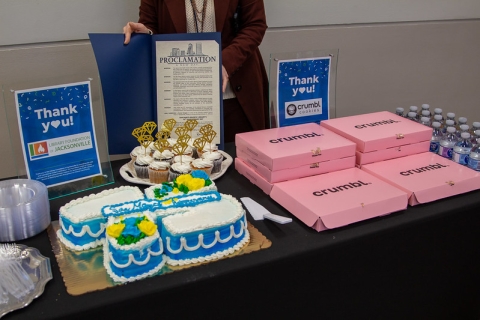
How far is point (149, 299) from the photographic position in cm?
94

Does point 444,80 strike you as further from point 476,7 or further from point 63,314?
point 63,314

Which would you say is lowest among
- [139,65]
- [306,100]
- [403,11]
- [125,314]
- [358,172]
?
[125,314]

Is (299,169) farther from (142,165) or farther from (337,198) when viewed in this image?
(142,165)

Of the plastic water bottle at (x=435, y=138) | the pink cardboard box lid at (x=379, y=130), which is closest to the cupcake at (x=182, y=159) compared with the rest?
the pink cardboard box lid at (x=379, y=130)

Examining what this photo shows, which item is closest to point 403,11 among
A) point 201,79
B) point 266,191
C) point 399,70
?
point 399,70

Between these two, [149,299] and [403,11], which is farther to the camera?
[403,11]

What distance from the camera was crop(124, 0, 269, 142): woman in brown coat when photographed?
5.84 ft

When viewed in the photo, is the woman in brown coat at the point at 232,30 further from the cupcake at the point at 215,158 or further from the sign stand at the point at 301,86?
the cupcake at the point at 215,158

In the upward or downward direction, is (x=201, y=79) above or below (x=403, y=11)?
below

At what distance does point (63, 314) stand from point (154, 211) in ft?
0.96

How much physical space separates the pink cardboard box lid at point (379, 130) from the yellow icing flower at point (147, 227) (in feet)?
2.43

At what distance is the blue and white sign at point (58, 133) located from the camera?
1209mm

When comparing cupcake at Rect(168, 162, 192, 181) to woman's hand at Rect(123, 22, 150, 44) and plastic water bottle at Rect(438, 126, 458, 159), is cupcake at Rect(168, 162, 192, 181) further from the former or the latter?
plastic water bottle at Rect(438, 126, 458, 159)

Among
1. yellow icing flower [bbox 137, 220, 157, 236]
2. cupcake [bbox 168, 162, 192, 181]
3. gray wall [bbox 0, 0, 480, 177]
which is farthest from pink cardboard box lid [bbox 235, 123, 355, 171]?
gray wall [bbox 0, 0, 480, 177]
